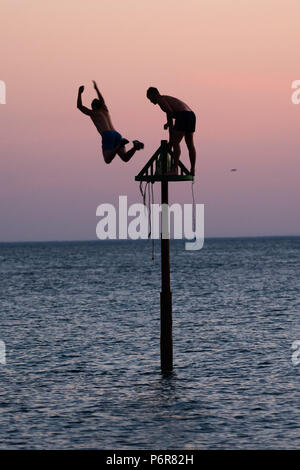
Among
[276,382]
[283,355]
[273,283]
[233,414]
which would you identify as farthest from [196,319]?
[273,283]

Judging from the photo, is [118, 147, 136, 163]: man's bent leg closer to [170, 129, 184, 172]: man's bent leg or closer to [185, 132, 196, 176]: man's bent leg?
[170, 129, 184, 172]: man's bent leg

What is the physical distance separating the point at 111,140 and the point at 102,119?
29.9 inches

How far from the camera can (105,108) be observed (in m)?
22.4

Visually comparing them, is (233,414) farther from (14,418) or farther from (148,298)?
(148,298)

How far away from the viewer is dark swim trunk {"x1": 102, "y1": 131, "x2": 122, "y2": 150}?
21797 millimetres

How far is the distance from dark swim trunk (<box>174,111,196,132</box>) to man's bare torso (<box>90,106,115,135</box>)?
243 cm

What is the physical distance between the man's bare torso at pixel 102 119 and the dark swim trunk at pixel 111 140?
0.25 metres

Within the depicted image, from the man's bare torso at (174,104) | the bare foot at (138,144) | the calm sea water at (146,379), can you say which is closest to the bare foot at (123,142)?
the bare foot at (138,144)

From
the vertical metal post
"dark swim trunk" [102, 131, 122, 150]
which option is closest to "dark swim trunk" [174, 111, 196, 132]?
the vertical metal post

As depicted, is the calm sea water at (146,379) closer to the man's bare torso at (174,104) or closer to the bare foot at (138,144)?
the bare foot at (138,144)

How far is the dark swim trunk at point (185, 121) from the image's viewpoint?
24.0m

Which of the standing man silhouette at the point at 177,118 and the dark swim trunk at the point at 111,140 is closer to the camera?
the dark swim trunk at the point at 111,140

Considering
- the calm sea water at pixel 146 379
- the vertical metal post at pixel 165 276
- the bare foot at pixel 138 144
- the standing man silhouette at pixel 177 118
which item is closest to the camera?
the calm sea water at pixel 146 379
